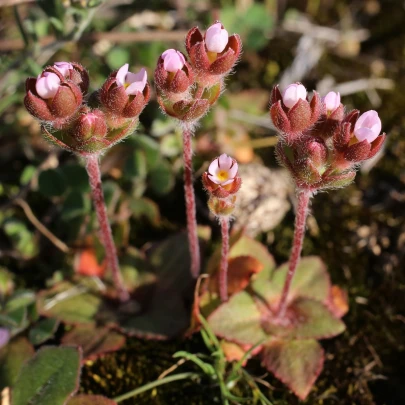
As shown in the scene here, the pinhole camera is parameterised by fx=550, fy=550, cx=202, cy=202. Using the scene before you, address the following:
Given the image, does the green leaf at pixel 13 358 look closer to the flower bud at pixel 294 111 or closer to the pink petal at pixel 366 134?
the flower bud at pixel 294 111

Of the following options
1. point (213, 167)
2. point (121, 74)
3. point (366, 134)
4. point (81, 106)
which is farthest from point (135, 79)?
point (366, 134)

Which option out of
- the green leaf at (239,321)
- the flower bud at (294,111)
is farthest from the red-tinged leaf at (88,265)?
the flower bud at (294,111)

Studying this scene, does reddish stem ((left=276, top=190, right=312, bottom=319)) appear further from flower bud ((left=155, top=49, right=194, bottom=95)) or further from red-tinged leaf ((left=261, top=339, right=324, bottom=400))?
flower bud ((left=155, top=49, right=194, bottom=95))

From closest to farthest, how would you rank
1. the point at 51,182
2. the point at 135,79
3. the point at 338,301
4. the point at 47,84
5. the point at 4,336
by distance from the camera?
1. the point at 47,84
2. the point at 135,79
3. the point at 4,336
4. the point at 338,301
5. the point at 51,182

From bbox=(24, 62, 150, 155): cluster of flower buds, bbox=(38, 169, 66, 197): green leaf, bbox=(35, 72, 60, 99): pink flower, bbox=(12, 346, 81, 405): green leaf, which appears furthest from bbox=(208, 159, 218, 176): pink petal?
bbox=(38, 169, 66, 197): green leaf

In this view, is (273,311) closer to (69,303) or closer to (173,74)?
(69,303)

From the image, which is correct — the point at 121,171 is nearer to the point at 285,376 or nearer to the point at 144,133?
the point at 144,133
